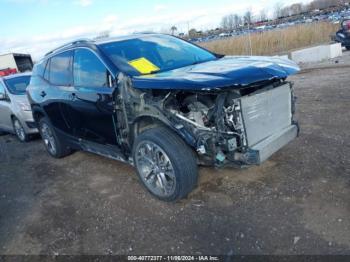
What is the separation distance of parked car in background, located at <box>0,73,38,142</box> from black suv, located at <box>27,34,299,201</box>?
274 cm

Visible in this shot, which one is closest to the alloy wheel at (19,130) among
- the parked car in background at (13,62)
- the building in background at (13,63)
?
the building in background at (13,63)

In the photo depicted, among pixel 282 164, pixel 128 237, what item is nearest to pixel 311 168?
pixel 282 164

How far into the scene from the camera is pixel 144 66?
4.24 metres

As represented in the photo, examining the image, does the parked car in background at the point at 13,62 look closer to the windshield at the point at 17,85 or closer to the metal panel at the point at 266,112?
the windshield at the point at 17,85

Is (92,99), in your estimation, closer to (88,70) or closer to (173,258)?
(88,70)

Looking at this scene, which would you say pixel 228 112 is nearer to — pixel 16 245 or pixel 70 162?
pixel 16 245

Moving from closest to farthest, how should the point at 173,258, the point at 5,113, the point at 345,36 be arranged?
the point at 173,258 → the point at 5,113 → the point at 345,36

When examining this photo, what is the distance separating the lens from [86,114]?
15.5 ft

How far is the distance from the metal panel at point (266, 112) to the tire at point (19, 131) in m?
5.74

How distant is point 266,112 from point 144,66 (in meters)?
1.53

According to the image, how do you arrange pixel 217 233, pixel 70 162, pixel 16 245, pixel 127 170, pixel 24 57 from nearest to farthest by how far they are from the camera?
pixel 217 233, pixel 16 245, pixel 127 170, pixel 70 162, pixel 24 57

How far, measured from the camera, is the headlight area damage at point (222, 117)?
11.5ft

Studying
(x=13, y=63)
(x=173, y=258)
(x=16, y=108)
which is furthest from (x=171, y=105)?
(x=13, y=63)

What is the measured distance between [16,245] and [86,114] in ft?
5.96
